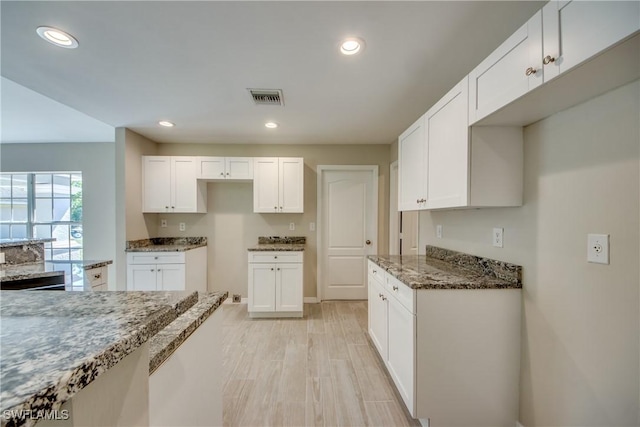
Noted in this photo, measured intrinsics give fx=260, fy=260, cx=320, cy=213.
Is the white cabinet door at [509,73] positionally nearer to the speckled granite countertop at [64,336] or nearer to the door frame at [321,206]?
the speckled granite countertop at [64,336]

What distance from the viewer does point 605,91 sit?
111 cm

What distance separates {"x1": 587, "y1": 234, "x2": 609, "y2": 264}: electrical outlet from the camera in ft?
3.65

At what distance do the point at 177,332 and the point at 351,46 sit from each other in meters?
1.78

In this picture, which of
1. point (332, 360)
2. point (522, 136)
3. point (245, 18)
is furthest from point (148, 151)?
point (522, 136)

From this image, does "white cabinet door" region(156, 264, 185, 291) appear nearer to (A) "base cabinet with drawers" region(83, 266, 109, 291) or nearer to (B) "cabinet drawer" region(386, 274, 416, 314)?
(A) "base cabinet with drawers" region(83, 266, 109, 291)

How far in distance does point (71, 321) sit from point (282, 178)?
3069mm

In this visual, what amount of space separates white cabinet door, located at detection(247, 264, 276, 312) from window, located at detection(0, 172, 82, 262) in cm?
340

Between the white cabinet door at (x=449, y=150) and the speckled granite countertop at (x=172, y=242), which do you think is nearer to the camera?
the white cabinet door at (x=449, y=150)

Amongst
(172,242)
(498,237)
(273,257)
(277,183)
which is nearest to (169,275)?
(172,242)

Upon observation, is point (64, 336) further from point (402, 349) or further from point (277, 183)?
point (277, 183)

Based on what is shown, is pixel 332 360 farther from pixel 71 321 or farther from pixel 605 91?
pixel 605 91

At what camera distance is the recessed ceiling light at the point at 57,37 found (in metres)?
1.51

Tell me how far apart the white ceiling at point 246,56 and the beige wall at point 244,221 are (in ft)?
3.02

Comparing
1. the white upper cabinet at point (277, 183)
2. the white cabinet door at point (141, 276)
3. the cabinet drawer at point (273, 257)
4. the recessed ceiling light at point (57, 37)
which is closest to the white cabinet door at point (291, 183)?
the white upper cabinet at point (277, 183)
